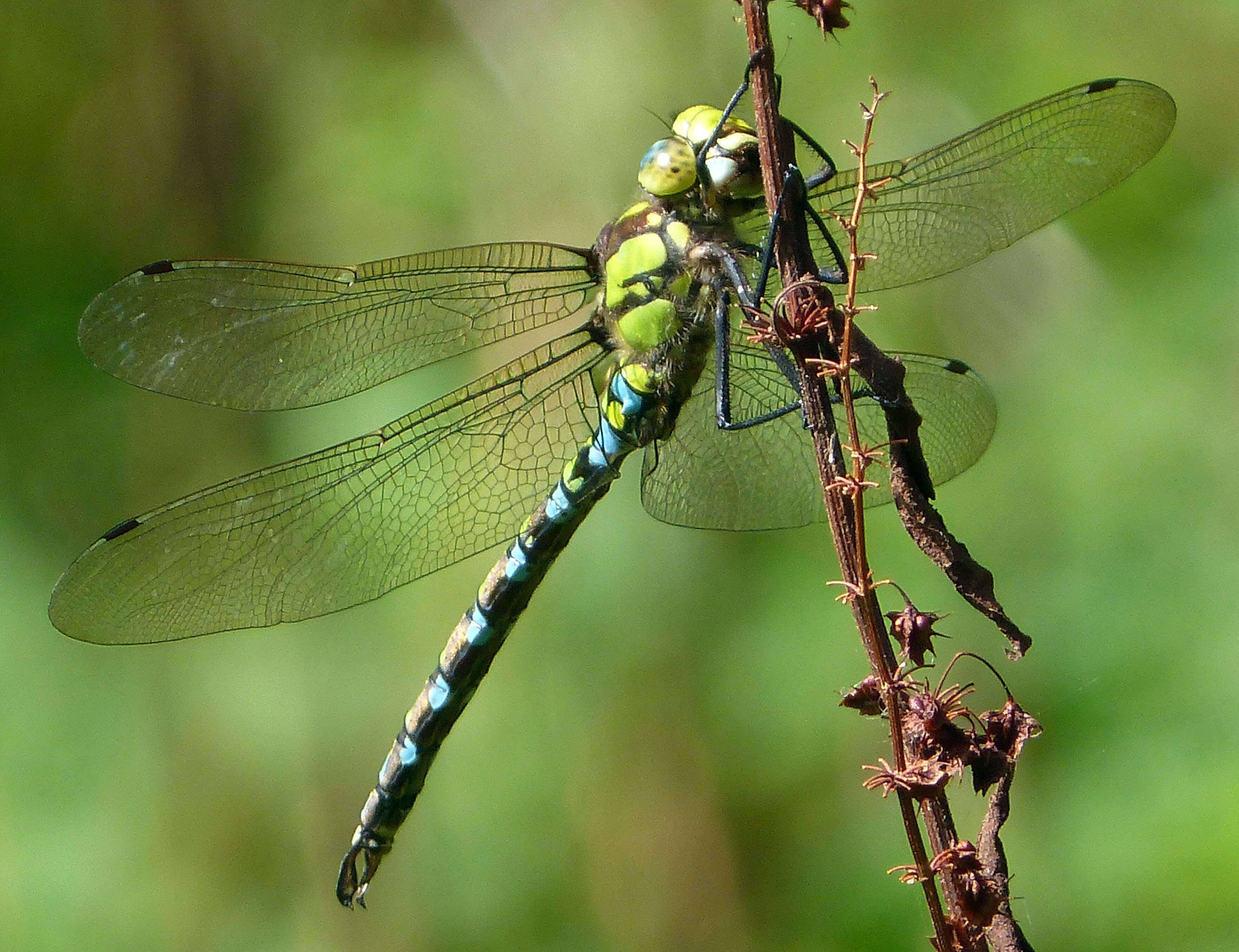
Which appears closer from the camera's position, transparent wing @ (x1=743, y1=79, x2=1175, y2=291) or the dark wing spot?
transparent wing @ (x1=743, y1=79, x2=1175, y2=291)

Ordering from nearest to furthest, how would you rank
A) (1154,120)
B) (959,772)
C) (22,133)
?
(959,772), (1154,120), (22,133)

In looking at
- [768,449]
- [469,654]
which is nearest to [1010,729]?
[768,449]

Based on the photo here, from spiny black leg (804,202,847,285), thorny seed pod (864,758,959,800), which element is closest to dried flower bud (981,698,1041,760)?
thorny seed pod (864,758,959,800)

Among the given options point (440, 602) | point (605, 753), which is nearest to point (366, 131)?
point (440, 602)

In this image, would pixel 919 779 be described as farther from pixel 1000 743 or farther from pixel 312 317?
pixel 312 317

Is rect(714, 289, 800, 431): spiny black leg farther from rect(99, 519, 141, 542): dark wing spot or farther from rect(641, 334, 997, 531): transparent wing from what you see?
rect(99, 519, 141, 542): dark wing spot

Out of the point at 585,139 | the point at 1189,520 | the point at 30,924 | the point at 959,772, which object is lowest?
the point at 959,772

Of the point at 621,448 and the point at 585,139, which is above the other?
the point at 585,139

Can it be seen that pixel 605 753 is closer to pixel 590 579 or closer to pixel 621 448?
pixel 590 579
